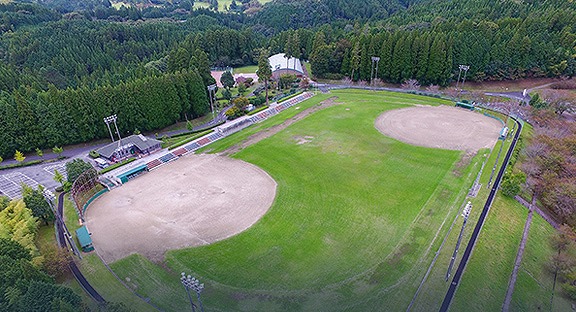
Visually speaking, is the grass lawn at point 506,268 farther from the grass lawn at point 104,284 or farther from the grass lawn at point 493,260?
the grass lawn at point 104,284

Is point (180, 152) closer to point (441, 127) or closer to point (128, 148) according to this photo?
point (128, 148)

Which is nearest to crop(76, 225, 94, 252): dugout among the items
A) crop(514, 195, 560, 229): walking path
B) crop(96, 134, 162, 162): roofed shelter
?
crop(96, 134, 162, 162): roofed shelter

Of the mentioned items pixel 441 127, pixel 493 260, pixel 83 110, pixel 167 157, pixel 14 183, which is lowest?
pixel 14 183

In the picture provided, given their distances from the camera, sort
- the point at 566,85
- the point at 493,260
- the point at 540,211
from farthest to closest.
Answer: the point at 566,85
the point at 540,211
the point at 493,260

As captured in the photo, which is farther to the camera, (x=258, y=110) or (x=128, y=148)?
(x=258, y=110)

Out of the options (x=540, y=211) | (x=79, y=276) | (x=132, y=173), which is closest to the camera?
(x=79, y=276)

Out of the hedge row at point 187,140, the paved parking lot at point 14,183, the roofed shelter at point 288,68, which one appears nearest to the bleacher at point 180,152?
the hedge row at point 187,140

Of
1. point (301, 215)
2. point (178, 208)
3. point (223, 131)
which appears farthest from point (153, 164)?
point (301, 215)
